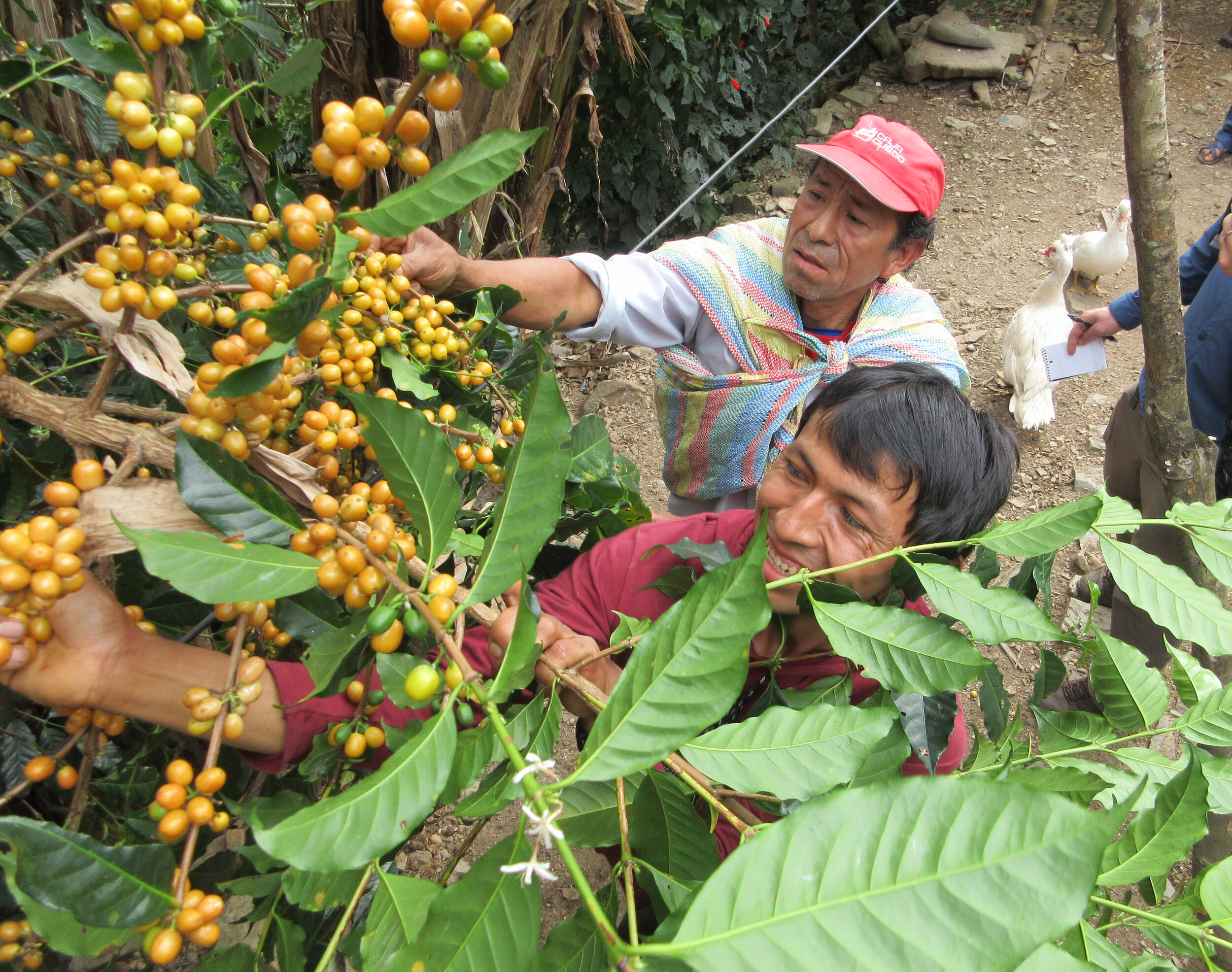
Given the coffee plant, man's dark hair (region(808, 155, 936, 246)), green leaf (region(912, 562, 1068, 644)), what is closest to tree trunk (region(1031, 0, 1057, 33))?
man's dark hair (region(808, 155, 936, 246))

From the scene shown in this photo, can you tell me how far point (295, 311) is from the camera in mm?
472

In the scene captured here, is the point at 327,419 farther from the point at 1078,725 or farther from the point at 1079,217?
the point at 1079,217

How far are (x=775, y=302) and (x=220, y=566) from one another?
5.08ft

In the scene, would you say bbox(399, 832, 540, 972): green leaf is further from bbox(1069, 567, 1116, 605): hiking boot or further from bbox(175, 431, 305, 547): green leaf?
bbox(1069, 567, 1116, 605): hiking boot

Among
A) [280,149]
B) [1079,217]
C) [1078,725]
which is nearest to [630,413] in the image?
[280,149]

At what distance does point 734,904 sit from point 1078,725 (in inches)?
30.5

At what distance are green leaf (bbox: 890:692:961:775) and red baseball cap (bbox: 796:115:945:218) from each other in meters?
1.13

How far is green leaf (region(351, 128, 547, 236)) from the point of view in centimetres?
50

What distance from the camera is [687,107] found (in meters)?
4.18

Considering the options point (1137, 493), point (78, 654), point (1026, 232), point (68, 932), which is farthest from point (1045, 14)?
point (68, 932)

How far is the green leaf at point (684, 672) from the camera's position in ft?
1.49

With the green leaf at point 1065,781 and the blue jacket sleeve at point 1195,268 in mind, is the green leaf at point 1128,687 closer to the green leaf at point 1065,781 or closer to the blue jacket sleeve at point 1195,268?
the green leaf at point 1065,781

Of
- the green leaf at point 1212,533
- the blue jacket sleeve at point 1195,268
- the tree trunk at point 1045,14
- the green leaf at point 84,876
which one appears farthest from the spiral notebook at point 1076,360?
the tree trunk at point 1045,14

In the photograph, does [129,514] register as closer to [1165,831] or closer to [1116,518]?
[1165,831]
